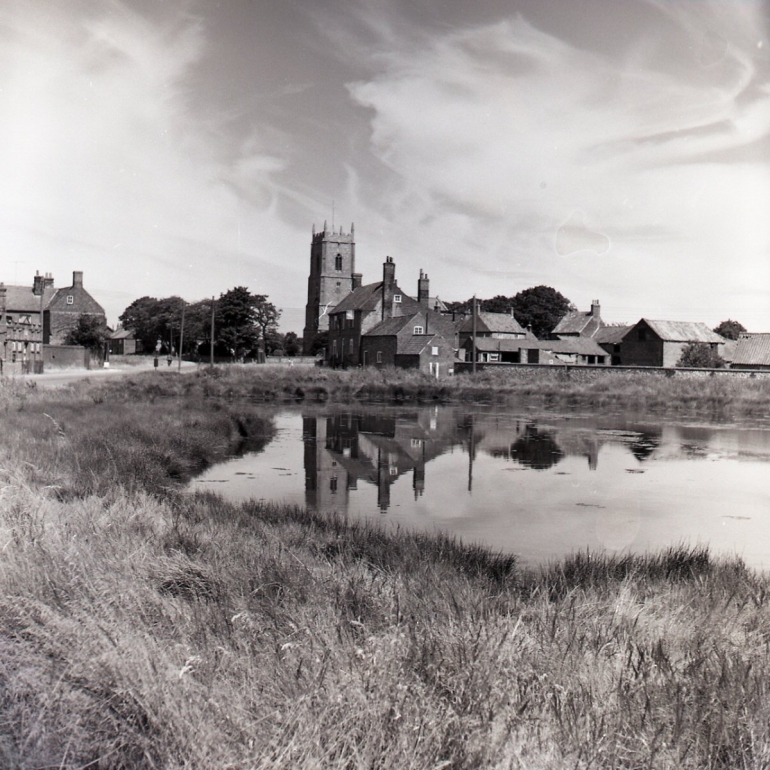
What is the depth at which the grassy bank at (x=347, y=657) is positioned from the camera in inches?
126

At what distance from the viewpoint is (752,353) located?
67.9 m

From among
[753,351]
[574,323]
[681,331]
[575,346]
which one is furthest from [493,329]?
[753,351]

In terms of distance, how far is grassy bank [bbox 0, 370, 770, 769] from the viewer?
3.21 metres

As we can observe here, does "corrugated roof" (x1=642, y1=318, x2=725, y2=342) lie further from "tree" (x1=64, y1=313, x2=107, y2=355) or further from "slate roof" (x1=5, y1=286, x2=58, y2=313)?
"slate roof" (x1=5, y1=286, x2=58, y2=313)

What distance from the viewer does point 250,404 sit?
34906 mm

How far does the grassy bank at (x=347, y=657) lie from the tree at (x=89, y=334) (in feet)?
244

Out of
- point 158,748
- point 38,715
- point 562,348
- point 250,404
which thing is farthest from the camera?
point 562,348

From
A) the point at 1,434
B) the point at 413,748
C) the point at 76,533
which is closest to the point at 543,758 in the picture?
the point at 413,748

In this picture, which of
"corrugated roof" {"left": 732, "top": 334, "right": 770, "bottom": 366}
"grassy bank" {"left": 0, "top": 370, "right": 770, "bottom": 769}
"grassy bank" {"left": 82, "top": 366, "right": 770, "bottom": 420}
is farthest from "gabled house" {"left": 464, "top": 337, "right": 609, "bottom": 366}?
"grassy bank" {"left": 0, "top": 370, "right": 770, "bottom": 769}

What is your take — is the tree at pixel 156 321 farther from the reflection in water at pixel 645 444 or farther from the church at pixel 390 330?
the reflection in water at pixel 645 444

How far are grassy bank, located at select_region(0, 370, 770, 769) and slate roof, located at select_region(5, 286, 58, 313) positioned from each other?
80.6 metres

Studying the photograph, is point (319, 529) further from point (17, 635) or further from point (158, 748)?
point (158, 748)

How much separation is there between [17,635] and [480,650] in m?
2.77

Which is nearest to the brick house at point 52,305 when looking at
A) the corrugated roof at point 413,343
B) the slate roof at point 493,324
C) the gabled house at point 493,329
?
the corrugated roof at point 413,343
